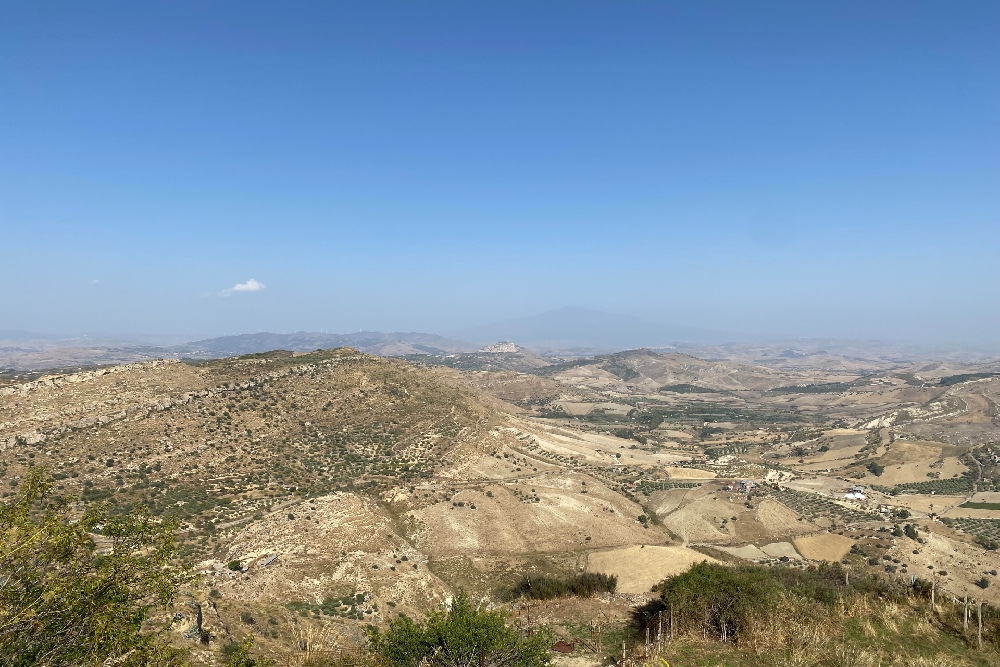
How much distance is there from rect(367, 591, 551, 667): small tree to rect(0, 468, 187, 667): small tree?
6.23 meters

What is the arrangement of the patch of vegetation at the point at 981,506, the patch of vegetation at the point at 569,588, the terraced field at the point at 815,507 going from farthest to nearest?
the patch of vegetation at the point at 981,506 < the terraced field at the point at 815,507 < the patch of vegetation at the point at 569,588

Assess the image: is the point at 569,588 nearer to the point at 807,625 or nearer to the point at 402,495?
the point at 807,625

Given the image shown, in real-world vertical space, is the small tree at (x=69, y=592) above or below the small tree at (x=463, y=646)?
above

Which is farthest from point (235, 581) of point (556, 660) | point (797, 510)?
point (797, 510)

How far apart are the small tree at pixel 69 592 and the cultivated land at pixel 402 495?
6.50 m

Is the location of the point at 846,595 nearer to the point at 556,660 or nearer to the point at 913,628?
the point at 913,628

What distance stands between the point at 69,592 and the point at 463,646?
29.8 feet

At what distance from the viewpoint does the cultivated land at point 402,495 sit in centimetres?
3111

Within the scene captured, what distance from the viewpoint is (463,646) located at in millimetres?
13289

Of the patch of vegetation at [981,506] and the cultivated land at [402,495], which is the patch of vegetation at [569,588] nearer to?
the cultivated land at [402,495]

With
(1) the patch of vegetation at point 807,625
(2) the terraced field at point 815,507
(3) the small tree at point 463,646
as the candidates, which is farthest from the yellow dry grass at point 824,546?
(3) the small tree at point 463,646

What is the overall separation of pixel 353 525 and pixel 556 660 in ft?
84.1

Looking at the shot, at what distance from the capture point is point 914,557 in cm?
4522

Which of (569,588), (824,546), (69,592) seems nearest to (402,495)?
(569,588)
